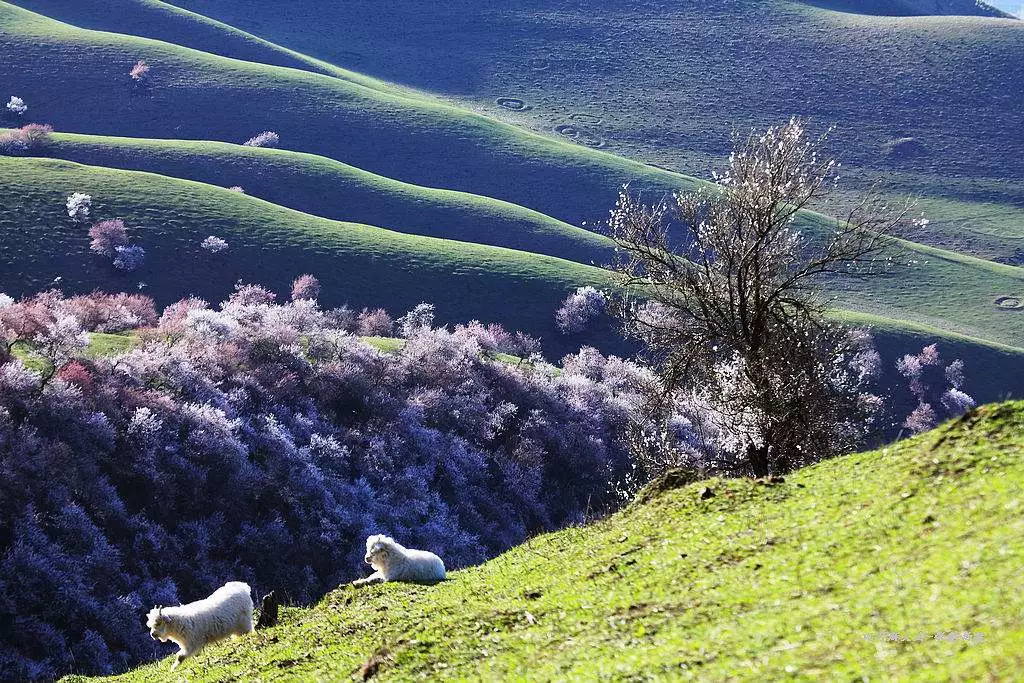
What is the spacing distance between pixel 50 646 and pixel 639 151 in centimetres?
13838

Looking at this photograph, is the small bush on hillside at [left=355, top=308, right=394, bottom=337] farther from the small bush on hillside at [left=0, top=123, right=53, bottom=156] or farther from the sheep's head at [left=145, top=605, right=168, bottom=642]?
the sheep's head at [left=145, top=605, right=168, bottom=642]

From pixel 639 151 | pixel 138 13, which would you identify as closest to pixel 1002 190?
pixel 639 151

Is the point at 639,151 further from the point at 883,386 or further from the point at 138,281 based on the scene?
the point at 138,281

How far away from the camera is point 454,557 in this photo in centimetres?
4375

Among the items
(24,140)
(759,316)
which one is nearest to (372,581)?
(759,316)

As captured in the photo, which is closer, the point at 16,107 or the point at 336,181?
the point at 336,181

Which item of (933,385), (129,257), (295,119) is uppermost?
(295,119)

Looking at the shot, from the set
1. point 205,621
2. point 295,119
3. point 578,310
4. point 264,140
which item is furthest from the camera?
point 295,119

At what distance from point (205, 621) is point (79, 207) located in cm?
6774

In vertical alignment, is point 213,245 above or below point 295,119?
below

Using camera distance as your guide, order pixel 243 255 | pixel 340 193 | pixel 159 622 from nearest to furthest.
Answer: pixel 159 622
pixel 243 255
pixel 340 193

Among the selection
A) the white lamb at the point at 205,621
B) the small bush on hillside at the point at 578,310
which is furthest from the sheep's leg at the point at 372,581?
the small bush on hillside at the point at 578,310

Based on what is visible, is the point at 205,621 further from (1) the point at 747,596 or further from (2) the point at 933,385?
(2) the point at 933,385

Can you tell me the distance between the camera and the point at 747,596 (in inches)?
487
